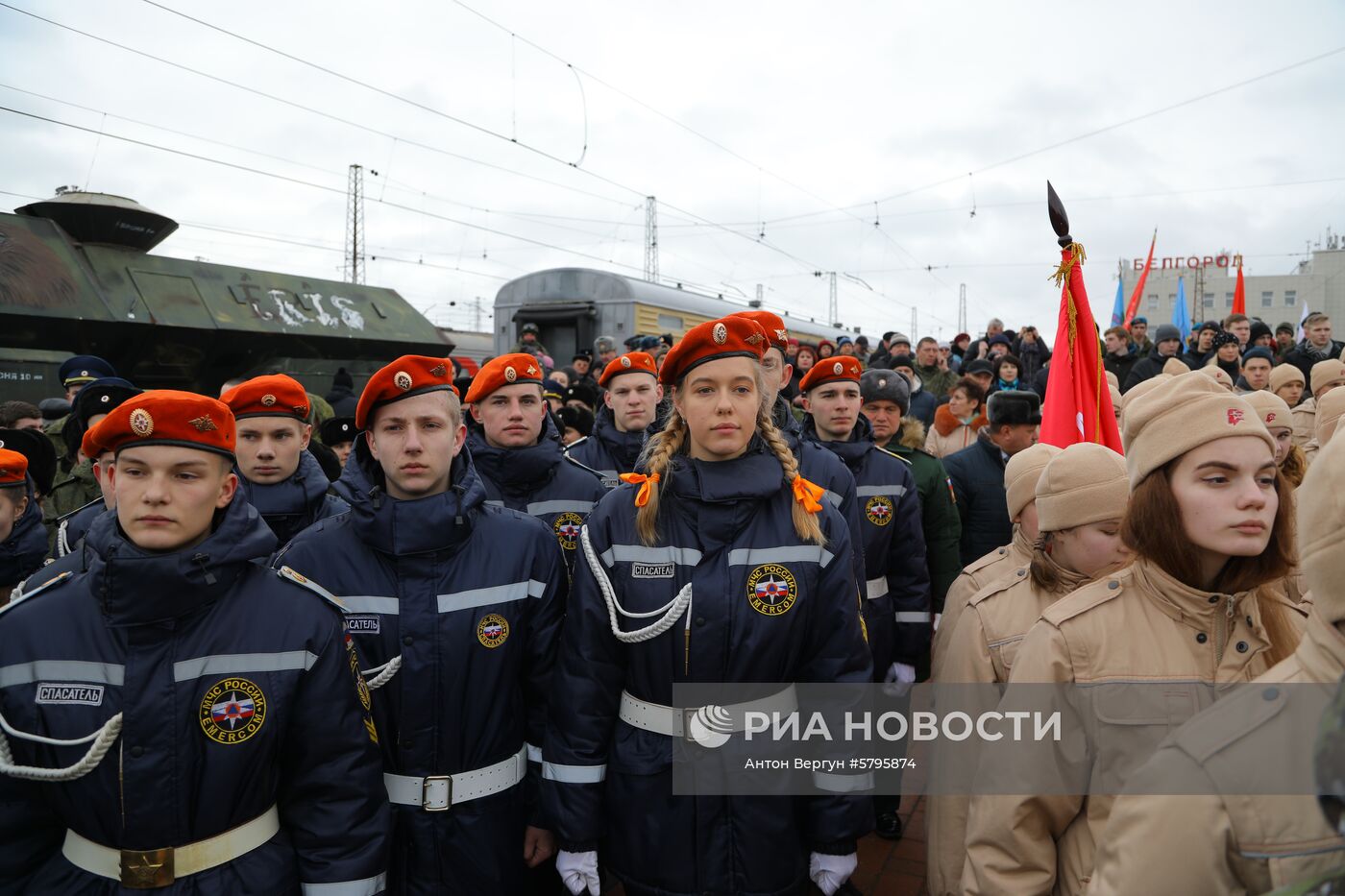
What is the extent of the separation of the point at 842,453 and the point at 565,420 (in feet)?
10.6

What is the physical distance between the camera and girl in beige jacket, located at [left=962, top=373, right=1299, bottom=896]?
1.68 metres

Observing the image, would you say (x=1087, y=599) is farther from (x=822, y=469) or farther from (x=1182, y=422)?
(x=822, y=469)

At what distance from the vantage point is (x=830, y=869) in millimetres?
2244

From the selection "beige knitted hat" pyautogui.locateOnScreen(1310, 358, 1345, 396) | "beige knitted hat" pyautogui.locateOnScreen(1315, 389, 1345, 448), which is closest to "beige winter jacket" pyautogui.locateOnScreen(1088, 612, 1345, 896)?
"beige knitted hat" pyautogui.locateOnScreen(1315, 389, 1345, 448)

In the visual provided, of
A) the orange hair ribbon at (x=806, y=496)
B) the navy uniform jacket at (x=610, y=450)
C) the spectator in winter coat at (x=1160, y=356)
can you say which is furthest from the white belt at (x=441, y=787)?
the spectator in winter coat at (x=1160, y=356)

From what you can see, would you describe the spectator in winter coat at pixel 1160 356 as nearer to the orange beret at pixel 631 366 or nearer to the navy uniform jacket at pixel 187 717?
the orange beret at pixel 631 366

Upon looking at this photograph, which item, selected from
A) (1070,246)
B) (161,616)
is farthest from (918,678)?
(161,616)

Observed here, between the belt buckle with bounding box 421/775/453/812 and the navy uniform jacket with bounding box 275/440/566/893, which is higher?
the navy uniform jacket with bounding box 275/440/566/893

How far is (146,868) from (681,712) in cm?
131

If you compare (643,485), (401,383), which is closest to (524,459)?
(401,383)

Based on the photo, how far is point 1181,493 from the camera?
5.74 ft

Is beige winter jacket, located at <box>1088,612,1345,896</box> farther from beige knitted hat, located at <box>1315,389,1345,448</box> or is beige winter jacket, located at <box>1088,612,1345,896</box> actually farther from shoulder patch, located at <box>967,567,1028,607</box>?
beige knitted hat, located at <box>1315,389,1345,448</box>

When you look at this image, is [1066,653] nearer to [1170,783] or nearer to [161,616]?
[1170,783]

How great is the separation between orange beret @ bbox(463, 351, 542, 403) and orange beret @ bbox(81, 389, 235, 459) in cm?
191
